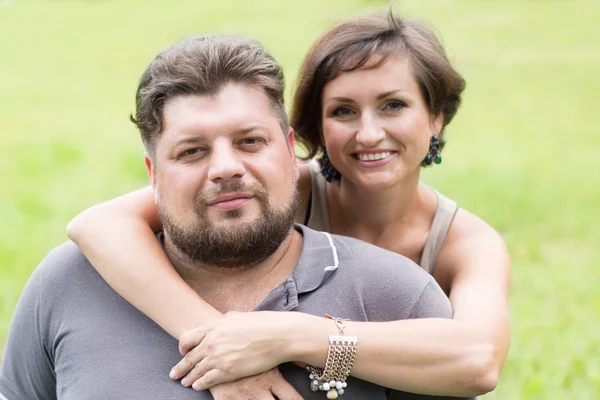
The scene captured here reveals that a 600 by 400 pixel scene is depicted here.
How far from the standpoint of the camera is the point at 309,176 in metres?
4.23

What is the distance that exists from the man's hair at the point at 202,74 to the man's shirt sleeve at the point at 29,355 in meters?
0.64

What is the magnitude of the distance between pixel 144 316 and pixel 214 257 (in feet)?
0.95

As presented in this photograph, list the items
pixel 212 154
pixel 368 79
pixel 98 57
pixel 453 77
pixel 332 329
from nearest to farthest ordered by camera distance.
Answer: pixel 332 329 → pixel 212 154 → pixel 368 79 → pixel 453 77 → pixel 98 57

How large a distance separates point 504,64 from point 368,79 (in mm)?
13400

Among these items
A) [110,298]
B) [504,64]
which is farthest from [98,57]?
[110,298]

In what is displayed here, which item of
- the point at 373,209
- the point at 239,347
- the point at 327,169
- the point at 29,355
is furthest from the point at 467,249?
the point at 29,355

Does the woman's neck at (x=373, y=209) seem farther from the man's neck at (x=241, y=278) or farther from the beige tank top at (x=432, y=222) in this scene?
the man's neck at (x=241, y=278)

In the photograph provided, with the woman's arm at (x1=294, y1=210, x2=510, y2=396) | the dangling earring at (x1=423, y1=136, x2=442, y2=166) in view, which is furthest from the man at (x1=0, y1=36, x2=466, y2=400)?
the dangling earring at (x1=423, y1=136, x2=442, y2=166)

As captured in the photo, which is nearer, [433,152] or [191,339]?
[191,339]

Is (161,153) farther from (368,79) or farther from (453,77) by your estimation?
(453,77)

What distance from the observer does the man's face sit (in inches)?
112

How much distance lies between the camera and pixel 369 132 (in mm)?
3662

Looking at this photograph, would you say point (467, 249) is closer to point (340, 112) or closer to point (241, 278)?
point (340, 112)

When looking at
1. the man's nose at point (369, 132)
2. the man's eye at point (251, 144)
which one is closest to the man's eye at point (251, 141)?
the man's eye at point (251, 144)
